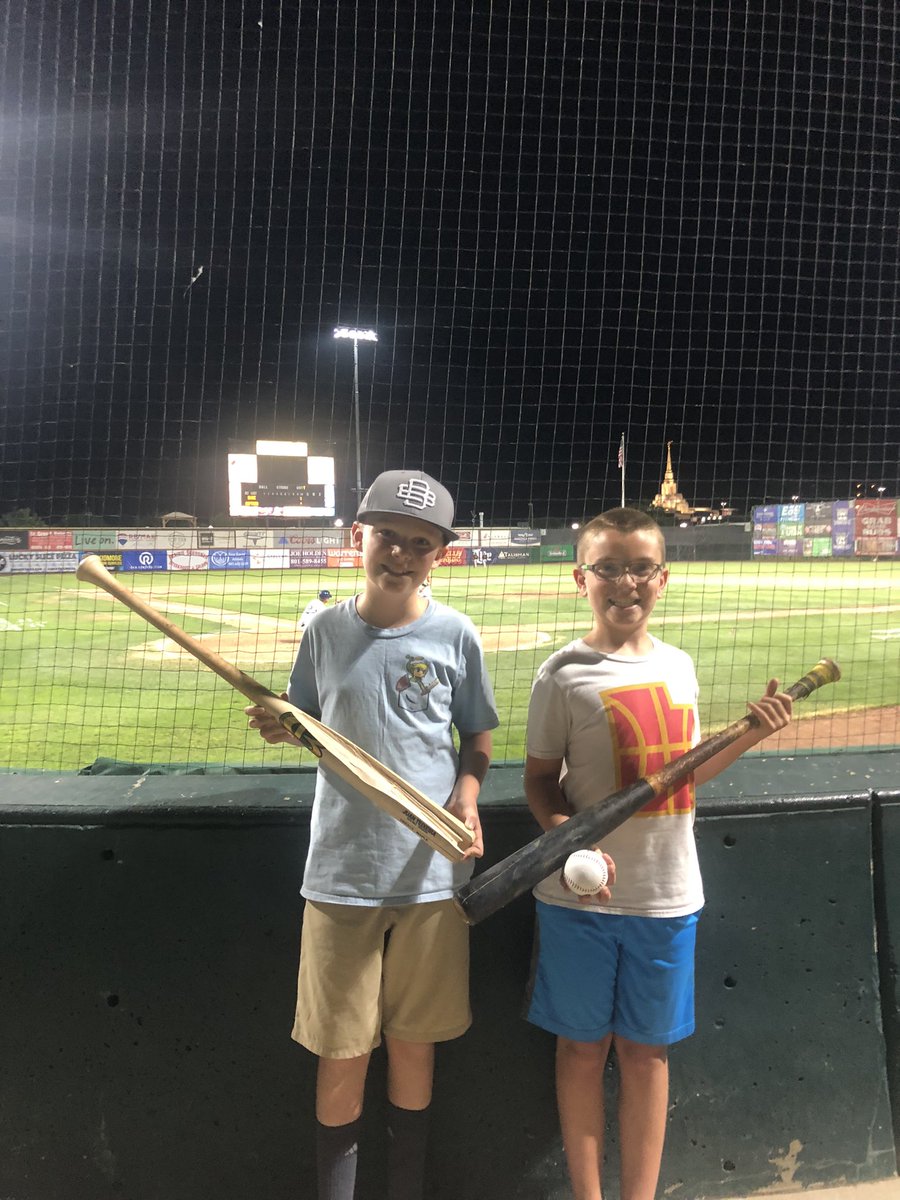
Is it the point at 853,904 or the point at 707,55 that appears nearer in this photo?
the point at 853,904

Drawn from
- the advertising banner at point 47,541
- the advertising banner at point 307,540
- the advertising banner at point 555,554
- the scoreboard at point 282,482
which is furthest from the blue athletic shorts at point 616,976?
the scoreboard at point 282,482

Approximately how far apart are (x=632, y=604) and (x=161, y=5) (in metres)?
4.40

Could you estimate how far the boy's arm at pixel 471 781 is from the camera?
1678 mm

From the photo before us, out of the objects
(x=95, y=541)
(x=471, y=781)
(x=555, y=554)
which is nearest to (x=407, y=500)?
(x=471, y=781)

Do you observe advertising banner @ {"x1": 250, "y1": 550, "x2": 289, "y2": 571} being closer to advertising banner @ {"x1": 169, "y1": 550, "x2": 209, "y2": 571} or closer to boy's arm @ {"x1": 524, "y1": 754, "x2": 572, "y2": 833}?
advertising banner @ {"x1": 169, "y1": 550, "x2": 209, "y2": 571}

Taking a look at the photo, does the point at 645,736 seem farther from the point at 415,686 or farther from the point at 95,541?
the point at 95,541

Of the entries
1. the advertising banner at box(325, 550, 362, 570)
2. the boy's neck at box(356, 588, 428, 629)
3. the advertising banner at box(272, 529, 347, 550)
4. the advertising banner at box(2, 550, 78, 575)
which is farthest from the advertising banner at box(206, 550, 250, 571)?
the boy's neck at box(356, 588, 428, 629)

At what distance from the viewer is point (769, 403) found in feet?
20.0

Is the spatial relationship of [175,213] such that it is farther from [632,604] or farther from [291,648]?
[291,648]

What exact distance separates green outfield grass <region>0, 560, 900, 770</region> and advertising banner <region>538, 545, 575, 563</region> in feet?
17.4

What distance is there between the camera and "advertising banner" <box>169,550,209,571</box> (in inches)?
810

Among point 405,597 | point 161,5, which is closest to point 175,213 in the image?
point 161,5

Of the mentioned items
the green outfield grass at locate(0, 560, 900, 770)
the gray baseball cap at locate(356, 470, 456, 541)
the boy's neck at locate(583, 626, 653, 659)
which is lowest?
the green outfield grass at locate(0, 560, 900, 770)

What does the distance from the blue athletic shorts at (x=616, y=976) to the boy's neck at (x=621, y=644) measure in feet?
1.96
